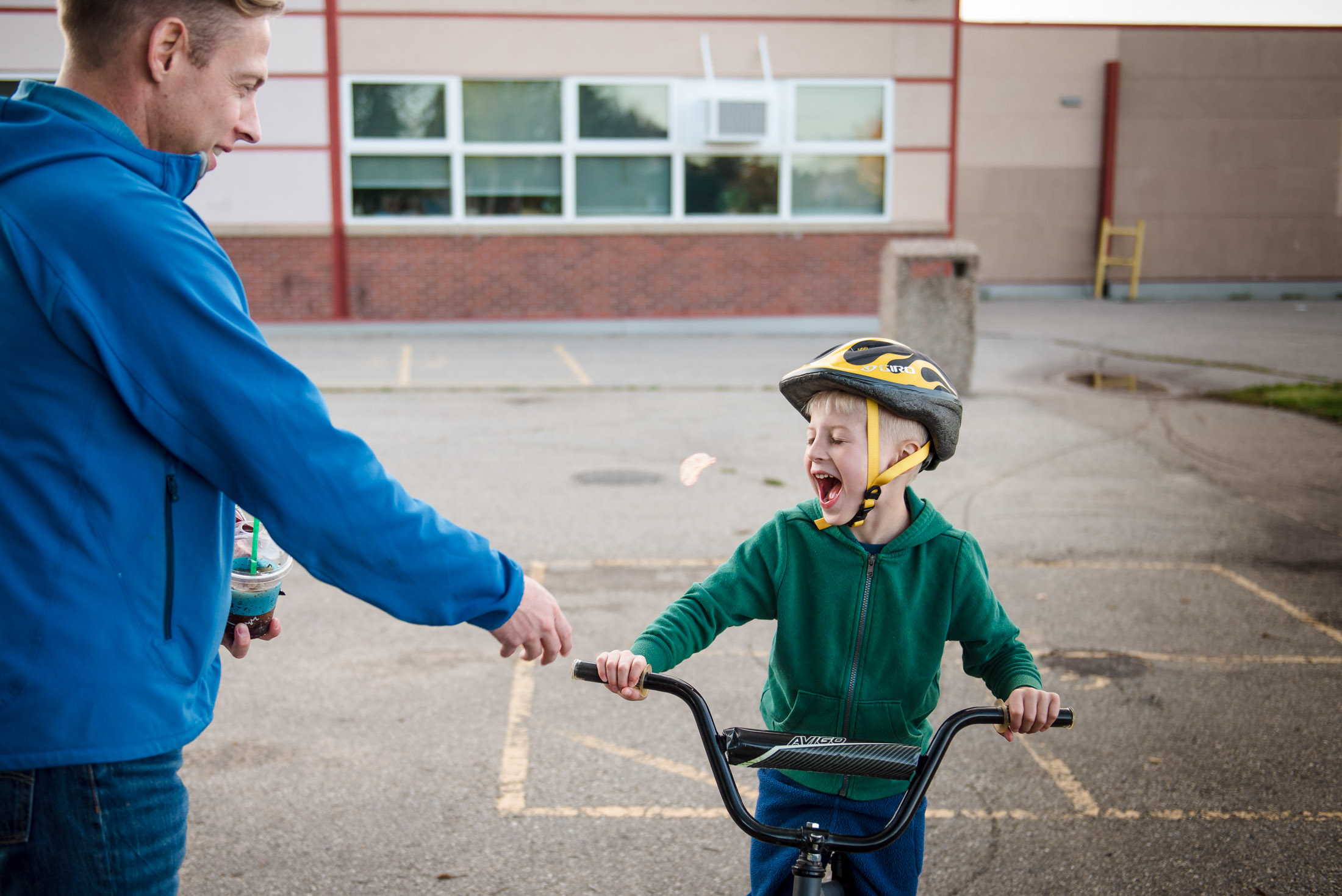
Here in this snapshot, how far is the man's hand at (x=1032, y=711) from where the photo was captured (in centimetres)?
219

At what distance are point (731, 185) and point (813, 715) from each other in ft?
56.6

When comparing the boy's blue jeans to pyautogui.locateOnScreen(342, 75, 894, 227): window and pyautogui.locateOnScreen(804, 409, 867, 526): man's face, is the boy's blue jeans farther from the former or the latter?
pyautogui.locateOnScreen(342, 75, 894, 227): window

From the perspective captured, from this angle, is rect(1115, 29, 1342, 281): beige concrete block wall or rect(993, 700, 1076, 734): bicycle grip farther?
rect(1115, 29, 1342, 281): beige concrete block wall

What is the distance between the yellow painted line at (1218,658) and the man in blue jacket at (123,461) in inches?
162

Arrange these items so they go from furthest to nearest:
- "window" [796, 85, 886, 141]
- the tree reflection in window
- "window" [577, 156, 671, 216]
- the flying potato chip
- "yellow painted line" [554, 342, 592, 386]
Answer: "window" [796, 85, 886, 141] → "window" [577, 156, 671, 216] → the tree reflection in window → "yellow painted line" [554, 342, 592, 386] → the flying potato chip

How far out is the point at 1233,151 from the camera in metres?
27.1

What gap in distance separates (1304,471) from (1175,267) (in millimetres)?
20276

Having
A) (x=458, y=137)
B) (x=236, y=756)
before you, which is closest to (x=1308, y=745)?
(x=236, y=756)

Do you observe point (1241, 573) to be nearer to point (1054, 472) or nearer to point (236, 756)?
point (1054, 472)

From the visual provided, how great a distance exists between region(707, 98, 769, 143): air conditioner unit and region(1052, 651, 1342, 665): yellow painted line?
14252 millimetres

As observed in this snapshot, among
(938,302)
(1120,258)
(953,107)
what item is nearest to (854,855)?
(938,302)

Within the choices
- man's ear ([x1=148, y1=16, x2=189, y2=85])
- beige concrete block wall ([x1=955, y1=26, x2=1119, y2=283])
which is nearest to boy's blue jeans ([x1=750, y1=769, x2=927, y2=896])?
man's ear ([x1=148, y1=16, x2=189, y2=85])

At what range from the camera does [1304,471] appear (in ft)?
29.3

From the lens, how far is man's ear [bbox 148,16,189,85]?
1740 mm
